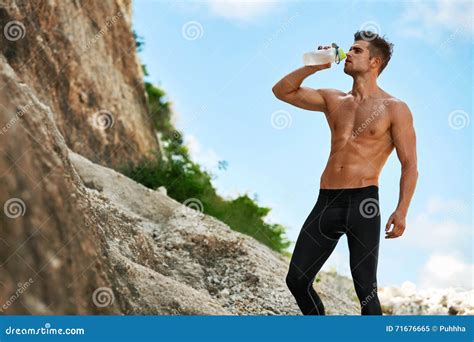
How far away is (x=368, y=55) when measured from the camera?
4.51 metres

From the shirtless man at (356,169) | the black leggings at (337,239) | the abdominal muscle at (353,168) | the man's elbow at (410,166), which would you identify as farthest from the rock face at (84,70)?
the man's elbow at (410,166)

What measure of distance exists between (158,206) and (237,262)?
1.47 meters

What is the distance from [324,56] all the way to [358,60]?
1.05 ft

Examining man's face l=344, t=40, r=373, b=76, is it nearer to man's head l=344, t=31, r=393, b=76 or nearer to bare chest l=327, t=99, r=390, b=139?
man's head l=344, t=31, r=393, b=76

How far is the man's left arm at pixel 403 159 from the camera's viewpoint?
4156 millimetres

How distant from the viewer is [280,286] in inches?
276

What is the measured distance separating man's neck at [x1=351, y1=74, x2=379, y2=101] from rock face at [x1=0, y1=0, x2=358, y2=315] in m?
1.80

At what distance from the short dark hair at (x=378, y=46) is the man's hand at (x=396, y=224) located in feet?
3.12

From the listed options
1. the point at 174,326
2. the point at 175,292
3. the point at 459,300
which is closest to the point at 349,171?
the point at 174,326

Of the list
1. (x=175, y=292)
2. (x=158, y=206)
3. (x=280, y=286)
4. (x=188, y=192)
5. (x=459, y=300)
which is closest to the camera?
(x=175, y=292)

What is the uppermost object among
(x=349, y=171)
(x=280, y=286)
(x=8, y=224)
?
(x=280, y=286)

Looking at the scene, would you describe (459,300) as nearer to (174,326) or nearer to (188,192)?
(188,192)

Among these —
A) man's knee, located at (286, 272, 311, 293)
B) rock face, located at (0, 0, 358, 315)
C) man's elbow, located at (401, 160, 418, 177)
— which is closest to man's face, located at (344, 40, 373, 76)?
man's elbow, located at (401, 160, 418, 177)

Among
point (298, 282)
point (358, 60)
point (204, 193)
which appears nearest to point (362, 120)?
point (358, 60)
